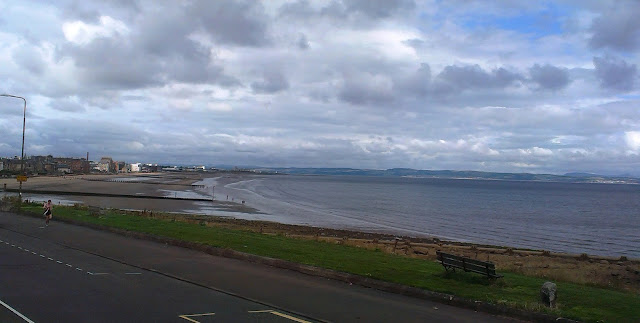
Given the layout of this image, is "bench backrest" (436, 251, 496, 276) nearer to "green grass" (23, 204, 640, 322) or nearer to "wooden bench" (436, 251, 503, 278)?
"wooden bench" (436, 251, 503, 278)

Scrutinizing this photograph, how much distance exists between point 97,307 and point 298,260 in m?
6.66

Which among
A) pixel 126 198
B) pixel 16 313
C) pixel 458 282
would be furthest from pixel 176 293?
pixel 126 198

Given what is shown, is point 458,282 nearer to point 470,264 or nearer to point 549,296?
point 470,264

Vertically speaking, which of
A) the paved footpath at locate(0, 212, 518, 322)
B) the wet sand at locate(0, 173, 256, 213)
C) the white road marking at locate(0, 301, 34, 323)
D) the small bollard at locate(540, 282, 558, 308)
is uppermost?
the small bollard at locate(540, 282, 558, 308)

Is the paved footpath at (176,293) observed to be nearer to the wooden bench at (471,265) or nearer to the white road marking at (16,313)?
the white road marking at (16,313)

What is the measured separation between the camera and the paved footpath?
913 centimetres

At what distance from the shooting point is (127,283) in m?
11.8

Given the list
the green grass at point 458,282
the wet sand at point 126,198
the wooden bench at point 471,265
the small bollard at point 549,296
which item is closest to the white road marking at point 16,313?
the green grass at point 458,282

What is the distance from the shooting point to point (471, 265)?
42.2 feet

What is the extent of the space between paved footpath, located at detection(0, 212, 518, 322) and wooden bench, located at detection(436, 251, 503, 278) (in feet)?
7.70

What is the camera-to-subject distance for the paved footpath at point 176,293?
9133mm

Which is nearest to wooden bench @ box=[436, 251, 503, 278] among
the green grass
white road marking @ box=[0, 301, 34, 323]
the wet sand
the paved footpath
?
the green grass

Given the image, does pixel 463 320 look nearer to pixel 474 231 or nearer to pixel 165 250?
pixel 165 250

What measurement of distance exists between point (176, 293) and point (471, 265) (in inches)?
280
